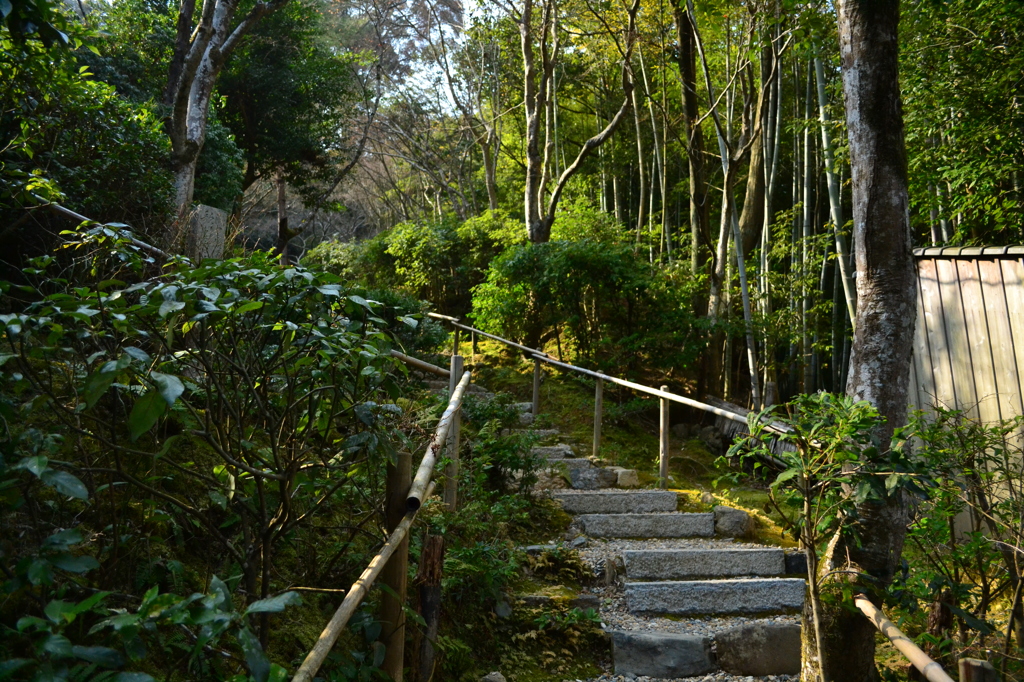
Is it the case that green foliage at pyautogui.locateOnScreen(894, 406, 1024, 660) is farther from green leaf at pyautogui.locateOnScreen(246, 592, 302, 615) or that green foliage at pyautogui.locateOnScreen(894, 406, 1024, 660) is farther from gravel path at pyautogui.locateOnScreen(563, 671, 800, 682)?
green leaf at pyautogui.locateOnScreen(246, 592, 302, 615)

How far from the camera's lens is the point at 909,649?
1.83 m

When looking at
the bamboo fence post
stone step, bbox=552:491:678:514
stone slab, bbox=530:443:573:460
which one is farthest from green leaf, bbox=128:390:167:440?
stone slab, bbox=530:443:573:460

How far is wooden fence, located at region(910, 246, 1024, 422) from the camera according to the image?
4629mm

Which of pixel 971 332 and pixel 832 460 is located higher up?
pixel 971 332

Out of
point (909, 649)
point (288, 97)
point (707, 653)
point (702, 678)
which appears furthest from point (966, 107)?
point (288, 97)

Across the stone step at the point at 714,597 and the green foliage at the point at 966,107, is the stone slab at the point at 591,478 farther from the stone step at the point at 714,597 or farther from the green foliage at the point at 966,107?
the green foliage at the point at 966,107

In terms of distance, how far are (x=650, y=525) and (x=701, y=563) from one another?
0.62 metres

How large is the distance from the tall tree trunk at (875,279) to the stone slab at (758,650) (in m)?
0.57

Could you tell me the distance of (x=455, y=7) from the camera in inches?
527

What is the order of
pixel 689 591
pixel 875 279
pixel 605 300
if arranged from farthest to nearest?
pixel 605 300 < pixel 689 591 < pixel 875 279

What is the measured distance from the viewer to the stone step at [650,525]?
4.67 metres

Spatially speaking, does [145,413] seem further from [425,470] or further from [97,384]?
[425,470]

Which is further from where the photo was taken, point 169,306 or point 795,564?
point 795,564

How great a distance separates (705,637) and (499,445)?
1.91m
